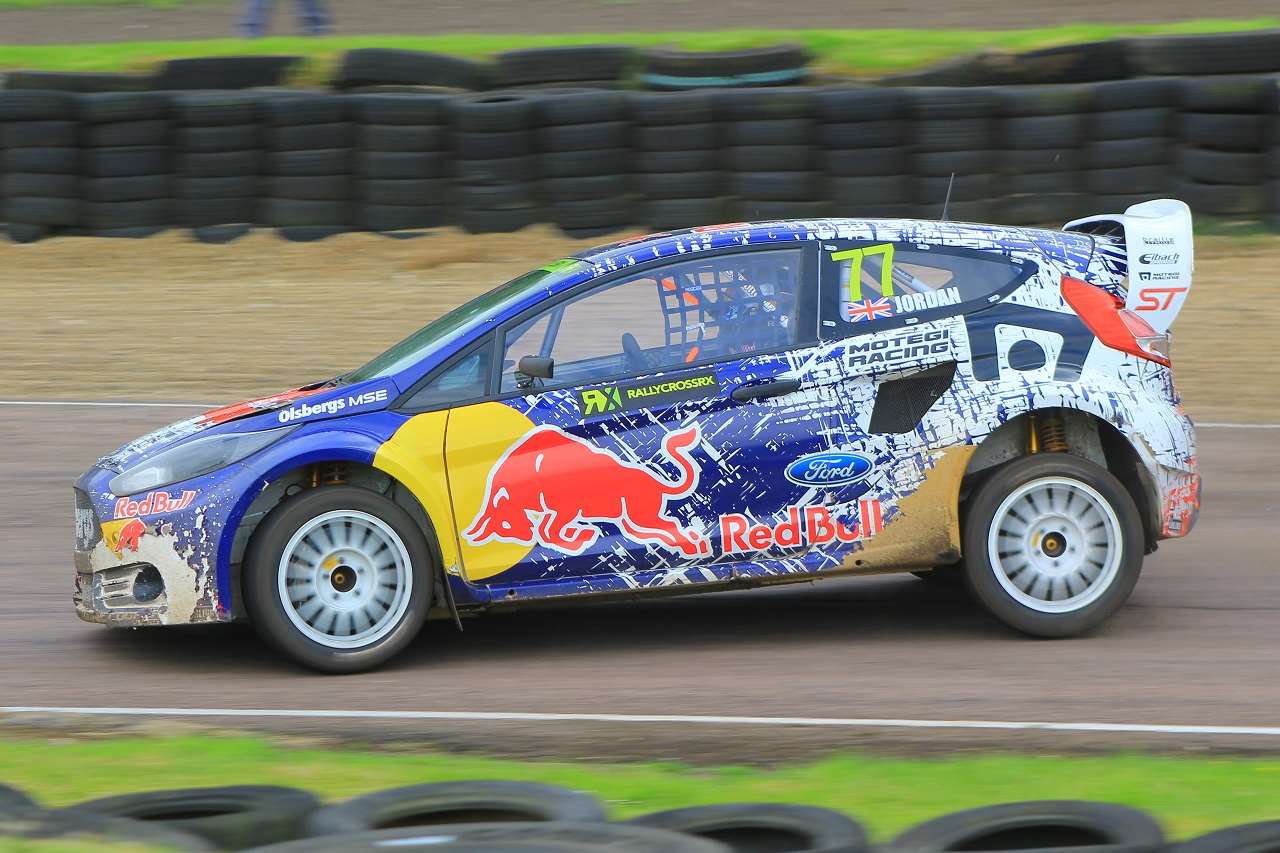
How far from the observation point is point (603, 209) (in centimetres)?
1650

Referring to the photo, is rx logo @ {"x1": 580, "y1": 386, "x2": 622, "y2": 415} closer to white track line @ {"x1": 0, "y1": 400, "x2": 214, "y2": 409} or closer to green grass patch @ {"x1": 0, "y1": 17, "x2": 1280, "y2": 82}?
white track line @ {"x1": 0, "y1": 400, "x2": 214, "y2": 409}

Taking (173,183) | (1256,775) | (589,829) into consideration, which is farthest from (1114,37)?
(589,829)

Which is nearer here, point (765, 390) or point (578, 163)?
point (765, 390)

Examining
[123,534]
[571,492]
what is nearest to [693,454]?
[571,492]

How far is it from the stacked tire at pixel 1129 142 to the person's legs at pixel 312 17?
32.7ft

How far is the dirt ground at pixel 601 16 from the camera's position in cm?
2161

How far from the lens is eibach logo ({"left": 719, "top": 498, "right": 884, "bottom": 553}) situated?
6910 mm

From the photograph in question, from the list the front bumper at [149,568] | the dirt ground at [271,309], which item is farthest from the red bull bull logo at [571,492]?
the dirt ground at [271,309]

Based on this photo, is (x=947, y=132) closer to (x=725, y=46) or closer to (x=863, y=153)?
(x=863, y=153)

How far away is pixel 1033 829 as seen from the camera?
4855 mm

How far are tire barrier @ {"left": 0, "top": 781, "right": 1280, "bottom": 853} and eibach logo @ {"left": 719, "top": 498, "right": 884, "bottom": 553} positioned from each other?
6.36 feet

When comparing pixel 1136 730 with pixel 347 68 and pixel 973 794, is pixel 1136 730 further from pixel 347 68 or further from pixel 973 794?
pixel 347 68

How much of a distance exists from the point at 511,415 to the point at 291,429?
0.88 metres

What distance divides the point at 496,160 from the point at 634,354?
9.90 m
